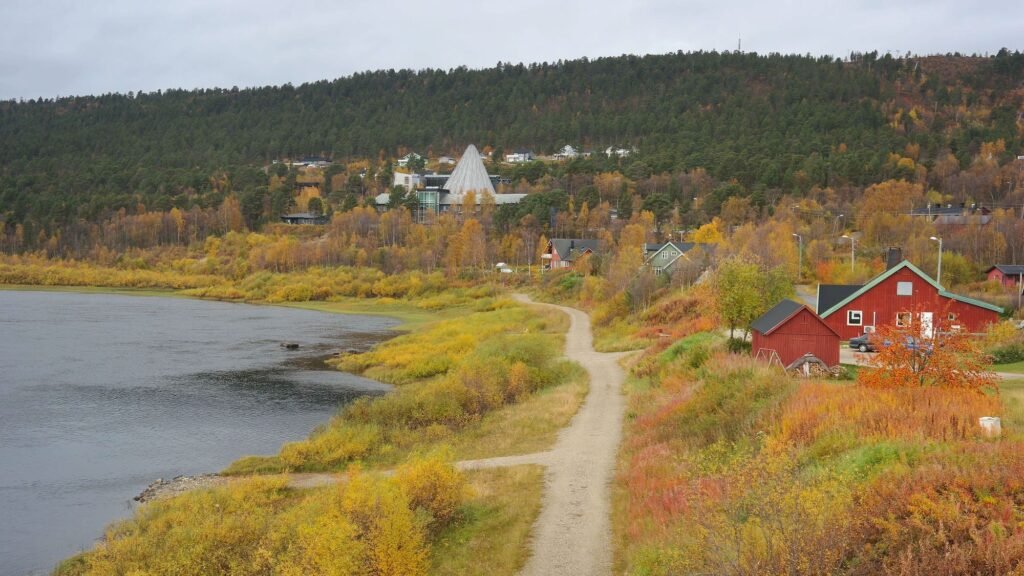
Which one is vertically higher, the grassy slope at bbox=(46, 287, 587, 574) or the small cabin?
the small cabin

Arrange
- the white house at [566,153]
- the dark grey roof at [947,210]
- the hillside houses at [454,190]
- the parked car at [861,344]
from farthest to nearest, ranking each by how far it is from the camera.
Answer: the white house at [566,153] → the hillside houses at [454,190] → the dark grey roof at [947,210] → the parked car at [861,344]

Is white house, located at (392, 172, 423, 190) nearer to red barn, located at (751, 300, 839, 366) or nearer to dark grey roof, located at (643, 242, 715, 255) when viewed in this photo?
dark grey roof, located at (643, 242, 715, 255)

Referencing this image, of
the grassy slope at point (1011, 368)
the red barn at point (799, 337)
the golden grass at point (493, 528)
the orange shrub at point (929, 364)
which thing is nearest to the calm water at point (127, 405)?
the golden grass at point (493, 528)

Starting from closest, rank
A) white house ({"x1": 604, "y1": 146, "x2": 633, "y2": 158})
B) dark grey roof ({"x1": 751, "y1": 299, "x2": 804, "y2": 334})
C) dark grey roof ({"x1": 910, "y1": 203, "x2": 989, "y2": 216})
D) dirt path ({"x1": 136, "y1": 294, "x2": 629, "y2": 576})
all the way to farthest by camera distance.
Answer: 1. dirt path ({"x1": 136, "y1": 294, "x2": 629, "y2": 576})
2. dark grey roof ({"x1": 751, "y1": 299, "x2": 804, "y2": 334})
3. dark grey roof ({"x1": 910, "y1": 203, "x2": 989, "y2": 216})
4. white house ({"x1": 604, "y1": 146, "x2": 633, "y2": 158})

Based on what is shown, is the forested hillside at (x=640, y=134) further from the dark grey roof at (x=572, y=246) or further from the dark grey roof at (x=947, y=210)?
the dark grey roof at (x=572, y=246)

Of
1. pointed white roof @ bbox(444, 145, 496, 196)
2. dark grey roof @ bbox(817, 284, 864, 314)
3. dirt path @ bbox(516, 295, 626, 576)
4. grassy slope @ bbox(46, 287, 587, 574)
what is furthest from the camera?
pointed white roof @ bbox(444, 145, 496, 196)

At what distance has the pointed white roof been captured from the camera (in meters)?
124

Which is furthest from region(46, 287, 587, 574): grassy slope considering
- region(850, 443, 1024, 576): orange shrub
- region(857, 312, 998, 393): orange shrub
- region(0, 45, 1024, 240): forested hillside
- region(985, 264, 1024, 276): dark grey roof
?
region(0, 45, 1024, 240): forested hillside

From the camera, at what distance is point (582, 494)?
58.9 feet

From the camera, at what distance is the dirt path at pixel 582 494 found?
14.0 meters

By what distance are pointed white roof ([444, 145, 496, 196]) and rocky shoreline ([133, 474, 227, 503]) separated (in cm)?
9985

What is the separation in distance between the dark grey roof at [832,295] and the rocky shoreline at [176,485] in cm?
2844

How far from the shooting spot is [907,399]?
50.8 feet

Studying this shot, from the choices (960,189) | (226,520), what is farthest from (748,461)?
(960,189)
